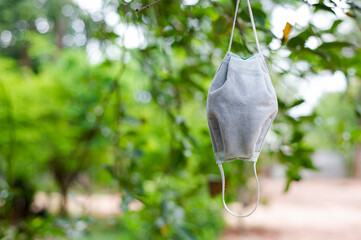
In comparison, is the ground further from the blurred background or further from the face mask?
the face mask

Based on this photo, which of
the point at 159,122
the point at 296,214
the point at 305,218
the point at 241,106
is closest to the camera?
the point at 241,106

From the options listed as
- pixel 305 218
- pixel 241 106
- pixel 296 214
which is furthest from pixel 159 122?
pixel 296 214

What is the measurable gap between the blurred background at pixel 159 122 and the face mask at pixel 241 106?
254 mm

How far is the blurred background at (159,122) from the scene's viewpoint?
126cm

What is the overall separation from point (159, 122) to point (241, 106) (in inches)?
148

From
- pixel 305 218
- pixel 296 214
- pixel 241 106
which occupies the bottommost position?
pixel 296 214

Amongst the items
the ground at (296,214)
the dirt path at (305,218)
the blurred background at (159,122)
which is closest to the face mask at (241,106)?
the blurred background at (159,122)

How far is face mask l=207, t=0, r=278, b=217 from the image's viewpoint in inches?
24.5

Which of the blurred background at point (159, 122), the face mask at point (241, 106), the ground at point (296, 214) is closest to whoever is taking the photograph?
the face mask at point (241, 106)

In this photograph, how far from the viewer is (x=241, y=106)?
62 cm

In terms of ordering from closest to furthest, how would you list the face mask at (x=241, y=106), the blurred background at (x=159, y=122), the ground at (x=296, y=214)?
the face mask at (x=241, y=106)
the blurred background at (x=159, y=122)
the ground at (x=296, y=214)

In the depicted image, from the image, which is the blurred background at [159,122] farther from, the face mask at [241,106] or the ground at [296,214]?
the face mask at [241,106]

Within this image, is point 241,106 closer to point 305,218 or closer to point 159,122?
point 159,122

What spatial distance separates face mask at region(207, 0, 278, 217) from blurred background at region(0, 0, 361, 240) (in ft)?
0.83
